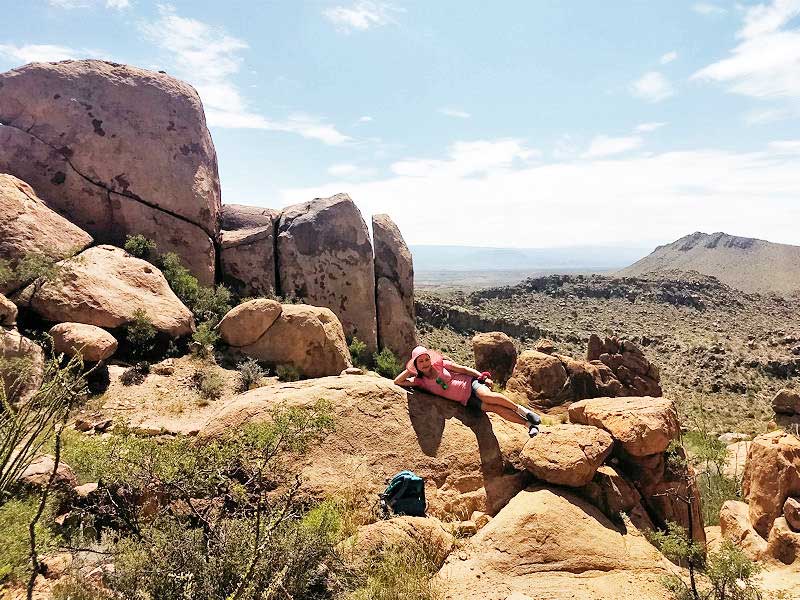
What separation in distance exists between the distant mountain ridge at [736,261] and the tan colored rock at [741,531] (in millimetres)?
86917

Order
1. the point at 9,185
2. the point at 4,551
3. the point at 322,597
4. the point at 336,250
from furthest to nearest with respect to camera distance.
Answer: the point at 336,250
the point at 9,185
the point at 322,597
the point at 4,551

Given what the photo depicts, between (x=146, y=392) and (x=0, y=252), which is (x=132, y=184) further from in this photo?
(x=146, y=392)

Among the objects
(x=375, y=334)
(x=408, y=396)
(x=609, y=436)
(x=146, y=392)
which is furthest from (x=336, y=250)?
(x=609, y=436)

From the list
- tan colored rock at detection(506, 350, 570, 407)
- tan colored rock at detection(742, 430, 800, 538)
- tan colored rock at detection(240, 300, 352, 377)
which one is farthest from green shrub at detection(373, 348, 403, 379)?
tan colored rock at detection(742, 430, 800, 538)

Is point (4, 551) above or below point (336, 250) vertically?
below

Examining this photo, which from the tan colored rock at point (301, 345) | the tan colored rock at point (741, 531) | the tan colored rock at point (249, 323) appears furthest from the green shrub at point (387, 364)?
the tan colored rock at point (741, 531)

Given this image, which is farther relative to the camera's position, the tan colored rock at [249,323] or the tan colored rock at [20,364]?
the tan colored rock at [249,323]

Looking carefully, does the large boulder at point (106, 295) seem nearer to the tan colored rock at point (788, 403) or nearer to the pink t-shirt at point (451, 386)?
the pink t-shirt at point (451, 386)

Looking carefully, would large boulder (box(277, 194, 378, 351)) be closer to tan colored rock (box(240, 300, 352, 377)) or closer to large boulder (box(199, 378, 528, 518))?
tan colored rock (box(240, 300, 352, 377))

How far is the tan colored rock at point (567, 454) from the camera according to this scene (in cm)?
563

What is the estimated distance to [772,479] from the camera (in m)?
6.51

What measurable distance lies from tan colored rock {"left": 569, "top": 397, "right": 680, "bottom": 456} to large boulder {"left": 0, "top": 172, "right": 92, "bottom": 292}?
12409mm

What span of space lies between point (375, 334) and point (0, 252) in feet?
41.2

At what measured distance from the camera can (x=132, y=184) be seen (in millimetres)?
15766
